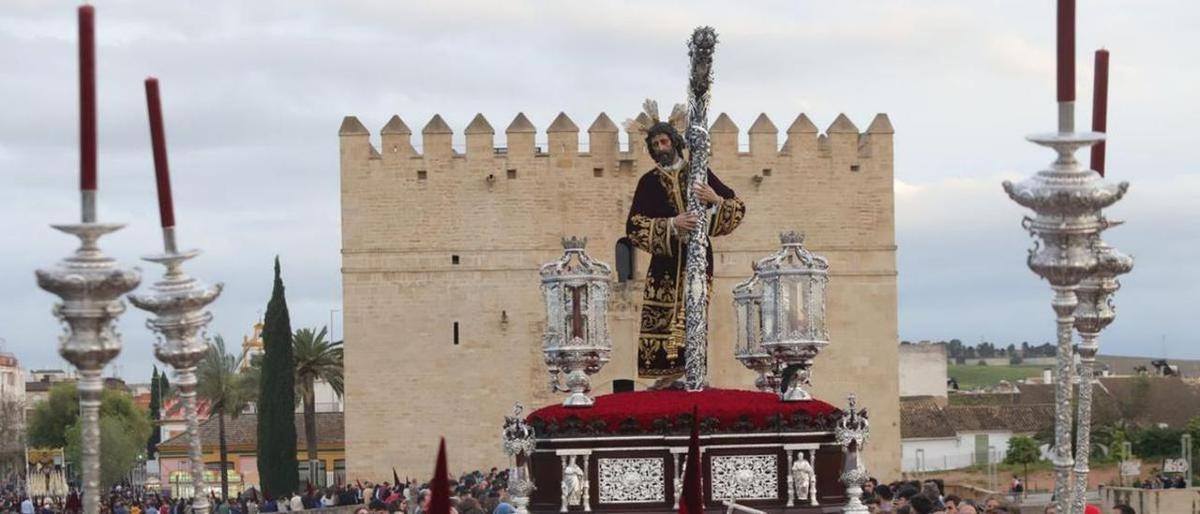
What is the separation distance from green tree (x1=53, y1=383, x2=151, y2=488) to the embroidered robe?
4656cm

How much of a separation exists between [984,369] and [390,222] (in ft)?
296

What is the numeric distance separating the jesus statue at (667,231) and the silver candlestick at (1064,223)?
17.4 ft

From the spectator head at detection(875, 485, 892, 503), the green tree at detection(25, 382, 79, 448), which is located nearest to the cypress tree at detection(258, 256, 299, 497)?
the spectator head at detection(875, 485, 892, 503)

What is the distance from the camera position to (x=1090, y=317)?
841 centimetres

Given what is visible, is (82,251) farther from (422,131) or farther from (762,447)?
(422,131)

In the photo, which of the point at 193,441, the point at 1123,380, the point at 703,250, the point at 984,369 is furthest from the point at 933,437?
the point at 984,369

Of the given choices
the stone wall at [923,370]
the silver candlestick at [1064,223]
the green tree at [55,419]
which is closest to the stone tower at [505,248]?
the stone wall at [923,370]

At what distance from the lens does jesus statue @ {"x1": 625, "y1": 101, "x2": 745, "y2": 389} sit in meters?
12.9

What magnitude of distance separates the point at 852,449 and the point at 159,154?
12.7 ft

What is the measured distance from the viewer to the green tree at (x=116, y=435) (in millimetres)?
63469

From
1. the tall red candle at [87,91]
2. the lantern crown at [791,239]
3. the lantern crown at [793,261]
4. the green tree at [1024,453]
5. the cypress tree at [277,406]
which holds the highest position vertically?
the tall red candle at [87,91]

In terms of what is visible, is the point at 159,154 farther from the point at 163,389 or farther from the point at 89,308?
the point at 163,389

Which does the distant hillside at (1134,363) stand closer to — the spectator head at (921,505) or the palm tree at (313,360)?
the palm tree at (313,360)

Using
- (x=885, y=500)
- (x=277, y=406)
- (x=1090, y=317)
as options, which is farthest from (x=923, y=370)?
(x=1090, y=317)
